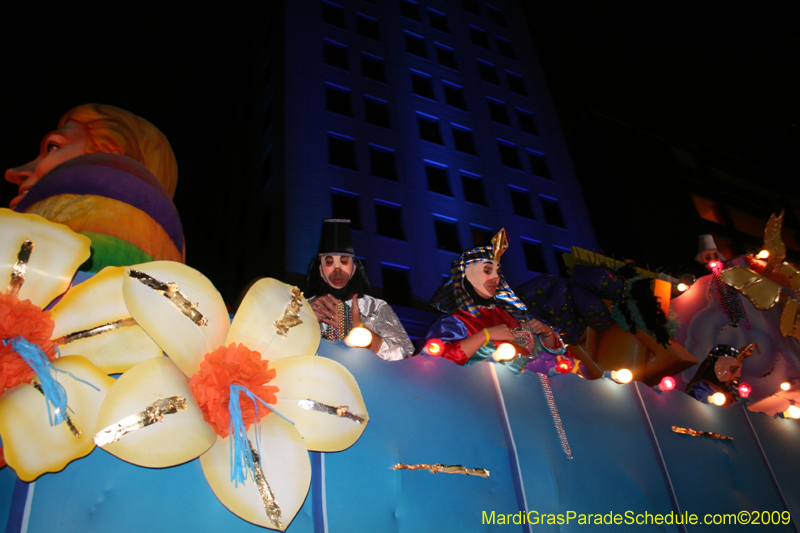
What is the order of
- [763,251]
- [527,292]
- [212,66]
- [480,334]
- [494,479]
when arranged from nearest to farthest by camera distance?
[494,479] → [480,334] → [527,292] → [763,251] → [212,66]

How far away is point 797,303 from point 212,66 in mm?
18351

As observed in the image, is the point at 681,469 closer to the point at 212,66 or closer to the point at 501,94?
the point at 501,94

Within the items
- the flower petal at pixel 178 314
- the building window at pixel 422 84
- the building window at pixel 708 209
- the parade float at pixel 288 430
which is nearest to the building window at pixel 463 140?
the building window at pixel 422 84

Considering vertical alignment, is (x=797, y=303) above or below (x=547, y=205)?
below

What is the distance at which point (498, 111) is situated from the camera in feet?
53.0

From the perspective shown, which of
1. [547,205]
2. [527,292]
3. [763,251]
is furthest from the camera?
[547,205]

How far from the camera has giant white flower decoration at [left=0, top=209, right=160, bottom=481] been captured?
1400mm

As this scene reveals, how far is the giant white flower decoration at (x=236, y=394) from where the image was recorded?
1452 mm

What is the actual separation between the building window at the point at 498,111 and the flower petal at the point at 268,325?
14997 mm

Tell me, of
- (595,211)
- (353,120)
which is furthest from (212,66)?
(595,211)

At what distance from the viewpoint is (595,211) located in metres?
16.7

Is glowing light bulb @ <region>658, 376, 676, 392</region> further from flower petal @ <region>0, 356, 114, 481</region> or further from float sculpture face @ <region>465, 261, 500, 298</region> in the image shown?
flower petal @ <region>0, 356, 114, 481</region>

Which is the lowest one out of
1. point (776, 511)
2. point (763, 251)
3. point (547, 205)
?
point (776, 511)

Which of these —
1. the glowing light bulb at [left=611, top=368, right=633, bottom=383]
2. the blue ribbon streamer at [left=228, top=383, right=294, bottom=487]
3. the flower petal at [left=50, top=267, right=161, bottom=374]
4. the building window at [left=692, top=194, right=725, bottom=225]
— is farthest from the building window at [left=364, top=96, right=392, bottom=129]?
the blue ribbon streamer at [left=228, top=383, right=294, bottom=487]
